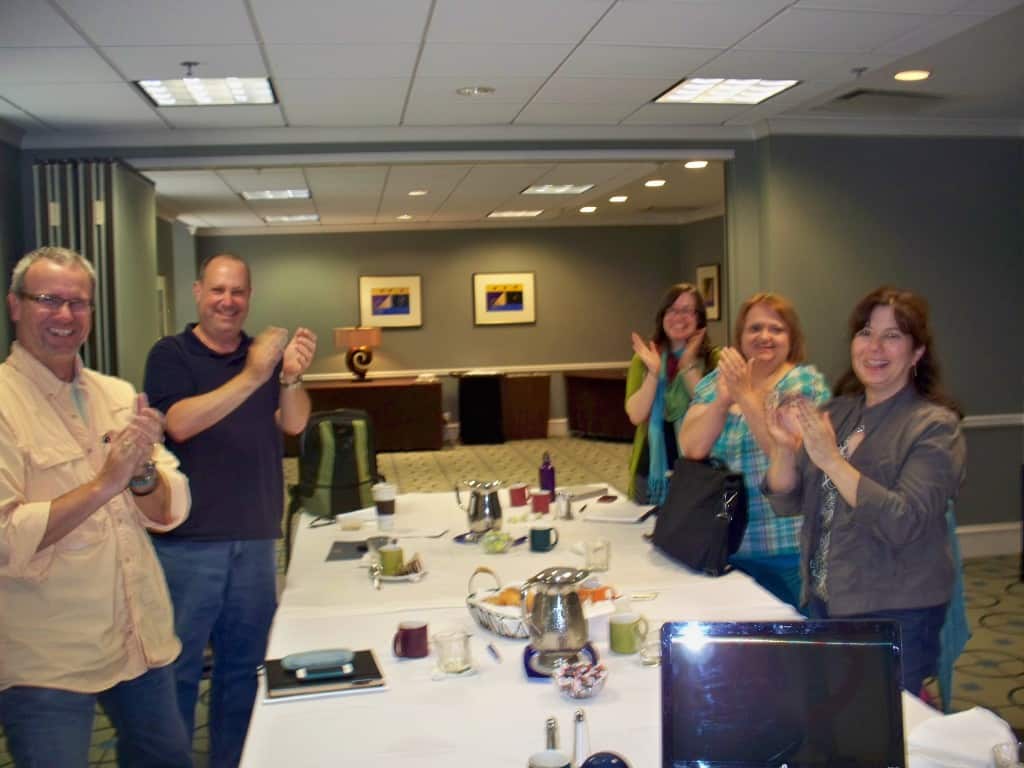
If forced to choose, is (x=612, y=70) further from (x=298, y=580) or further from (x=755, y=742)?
(x=755, y=742)

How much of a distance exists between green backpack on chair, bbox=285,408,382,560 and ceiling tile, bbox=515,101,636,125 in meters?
2.02

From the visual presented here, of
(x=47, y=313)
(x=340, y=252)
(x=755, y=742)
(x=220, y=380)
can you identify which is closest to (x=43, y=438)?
(x=47, y=313)

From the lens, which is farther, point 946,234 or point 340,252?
point 340,252

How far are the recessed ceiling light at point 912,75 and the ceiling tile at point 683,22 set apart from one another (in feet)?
4.13

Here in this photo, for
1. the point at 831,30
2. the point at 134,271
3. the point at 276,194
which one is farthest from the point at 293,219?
the point at 831,30

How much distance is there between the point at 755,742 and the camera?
142 centimetres

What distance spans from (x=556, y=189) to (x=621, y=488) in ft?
9.15

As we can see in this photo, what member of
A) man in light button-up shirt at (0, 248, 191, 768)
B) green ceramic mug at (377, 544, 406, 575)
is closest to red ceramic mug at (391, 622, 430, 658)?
man in light button-up shirt at (0, 248, 191, 768)

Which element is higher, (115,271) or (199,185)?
(199,185)

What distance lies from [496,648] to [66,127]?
14.2ft

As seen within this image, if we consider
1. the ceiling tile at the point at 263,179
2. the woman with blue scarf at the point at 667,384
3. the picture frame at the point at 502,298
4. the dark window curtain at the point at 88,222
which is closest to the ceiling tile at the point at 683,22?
the woman with blue scarf at the point at 667,384

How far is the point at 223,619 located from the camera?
282cm

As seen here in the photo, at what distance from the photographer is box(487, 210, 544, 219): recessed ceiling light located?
1056cm

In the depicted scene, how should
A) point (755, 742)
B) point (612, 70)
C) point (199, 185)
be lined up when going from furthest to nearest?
point (199, 185) < point (612, 70) < point (755, 742)
